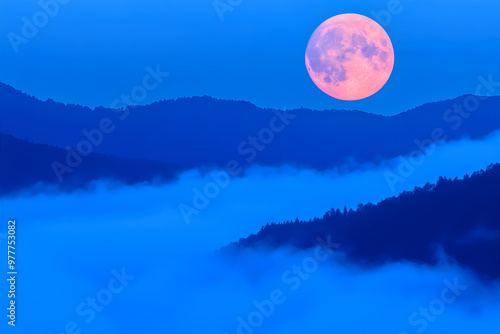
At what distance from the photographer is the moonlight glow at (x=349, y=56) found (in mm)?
3646

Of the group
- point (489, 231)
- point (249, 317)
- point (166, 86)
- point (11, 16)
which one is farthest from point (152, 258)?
point (489, 231)

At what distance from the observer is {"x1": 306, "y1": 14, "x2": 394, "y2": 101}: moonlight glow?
365cm

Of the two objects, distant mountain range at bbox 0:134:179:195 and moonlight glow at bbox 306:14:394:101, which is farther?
distant mountain range at bbox 0:134:179:195

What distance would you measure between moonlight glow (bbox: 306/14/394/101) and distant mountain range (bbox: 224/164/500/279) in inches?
29.2

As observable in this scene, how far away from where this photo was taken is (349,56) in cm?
363

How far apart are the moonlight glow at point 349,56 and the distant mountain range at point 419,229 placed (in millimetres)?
741

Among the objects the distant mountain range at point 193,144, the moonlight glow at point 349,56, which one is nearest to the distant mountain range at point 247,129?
the distant mountain range at point 193,144

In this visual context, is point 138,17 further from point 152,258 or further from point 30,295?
point 30,295

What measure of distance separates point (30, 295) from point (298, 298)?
1643 mm

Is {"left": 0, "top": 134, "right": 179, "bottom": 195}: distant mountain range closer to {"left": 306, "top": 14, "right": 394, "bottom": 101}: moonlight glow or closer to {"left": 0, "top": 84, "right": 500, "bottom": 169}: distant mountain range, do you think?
{"left": 0, "top": 84, "right": 500, "bottom": 169}: distant mountain range

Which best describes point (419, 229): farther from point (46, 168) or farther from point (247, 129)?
point (46, 168)

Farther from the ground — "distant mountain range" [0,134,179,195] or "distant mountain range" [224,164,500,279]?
"distant mountain range" [0,134,179,195]

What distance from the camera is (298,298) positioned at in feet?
12.9

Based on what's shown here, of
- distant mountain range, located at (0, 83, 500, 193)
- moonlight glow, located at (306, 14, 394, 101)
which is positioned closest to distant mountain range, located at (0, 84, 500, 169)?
distant mountain range, located at (0, 83, 500, 193)
